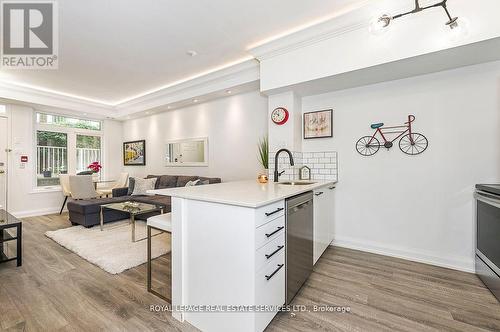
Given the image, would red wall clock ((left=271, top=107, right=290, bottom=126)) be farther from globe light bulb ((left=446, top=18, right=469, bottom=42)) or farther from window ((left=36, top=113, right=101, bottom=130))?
window ((left=36, top=113, right=101, bottom=130))

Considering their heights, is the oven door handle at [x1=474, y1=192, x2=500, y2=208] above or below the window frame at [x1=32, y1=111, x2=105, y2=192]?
below

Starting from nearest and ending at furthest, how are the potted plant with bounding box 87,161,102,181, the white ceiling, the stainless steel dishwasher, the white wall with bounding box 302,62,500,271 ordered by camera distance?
the stainless steel dishwasher
the white ceiling
the white wall with bounding box 302,62,500,271
the potted plant with bounding box 87,161,102,181

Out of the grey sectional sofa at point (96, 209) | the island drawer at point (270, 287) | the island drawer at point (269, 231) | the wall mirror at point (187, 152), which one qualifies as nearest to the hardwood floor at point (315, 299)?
the island drawer at point (270, 287)

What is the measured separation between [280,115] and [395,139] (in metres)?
1.42

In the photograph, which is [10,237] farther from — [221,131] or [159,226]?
[221,131]

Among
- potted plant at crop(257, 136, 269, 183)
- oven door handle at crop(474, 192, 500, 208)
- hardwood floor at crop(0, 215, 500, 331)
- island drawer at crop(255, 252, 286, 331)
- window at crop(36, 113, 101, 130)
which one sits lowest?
hardwood floor at crop(0, 215, 500, 331)

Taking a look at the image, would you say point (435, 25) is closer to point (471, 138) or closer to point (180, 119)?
point (471, 138)

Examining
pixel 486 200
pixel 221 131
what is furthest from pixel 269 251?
pixel 221 131

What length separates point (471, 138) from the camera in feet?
7.64

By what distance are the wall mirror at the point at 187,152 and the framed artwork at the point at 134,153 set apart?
96cm

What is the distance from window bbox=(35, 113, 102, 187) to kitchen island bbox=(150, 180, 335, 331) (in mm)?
5429

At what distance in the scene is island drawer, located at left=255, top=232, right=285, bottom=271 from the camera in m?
1.36

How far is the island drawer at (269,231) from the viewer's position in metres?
1.36

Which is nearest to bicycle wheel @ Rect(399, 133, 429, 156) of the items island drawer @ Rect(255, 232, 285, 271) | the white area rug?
island drawer @ Rect(255, 232, 285, 271)
